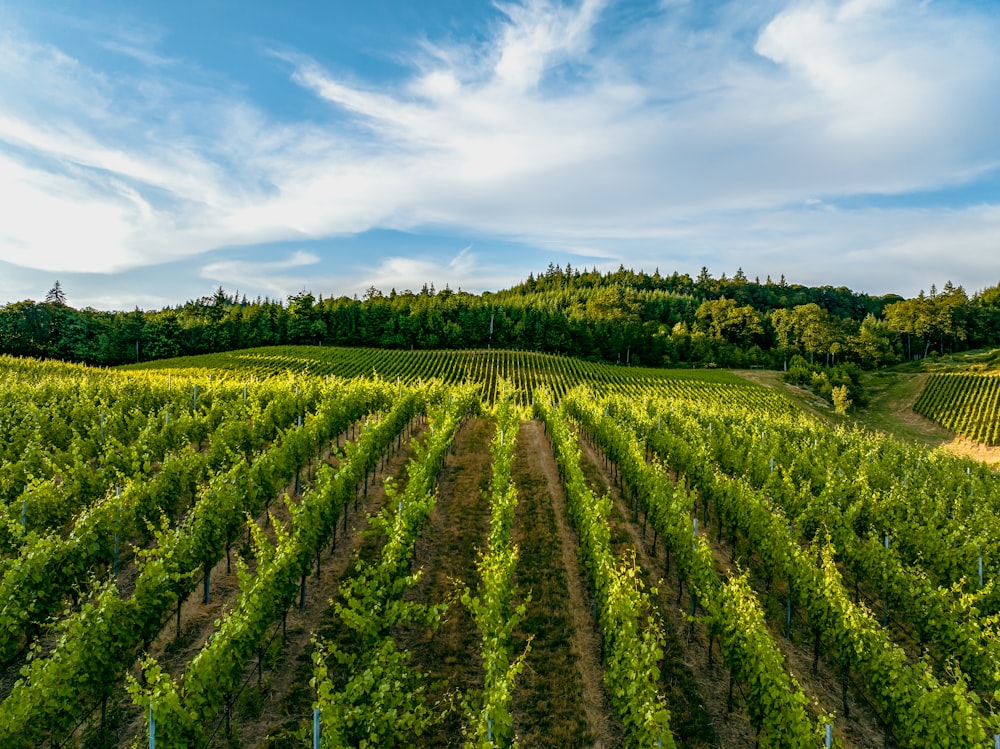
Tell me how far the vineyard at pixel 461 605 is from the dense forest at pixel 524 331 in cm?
6565

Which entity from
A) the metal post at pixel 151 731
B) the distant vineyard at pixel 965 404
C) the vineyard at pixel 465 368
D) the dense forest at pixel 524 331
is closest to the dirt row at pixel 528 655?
the metal post at pixel 151 731

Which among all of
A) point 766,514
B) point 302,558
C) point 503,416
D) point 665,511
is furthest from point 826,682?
point 503,416

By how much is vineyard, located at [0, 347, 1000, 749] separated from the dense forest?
2585 inches

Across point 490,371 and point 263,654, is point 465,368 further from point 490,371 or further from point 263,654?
point 263,654

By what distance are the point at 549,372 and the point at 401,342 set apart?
2890 cm

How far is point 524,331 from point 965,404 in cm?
5860

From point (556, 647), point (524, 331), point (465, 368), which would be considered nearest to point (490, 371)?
point (465, 368)

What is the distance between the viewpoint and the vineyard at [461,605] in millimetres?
7254

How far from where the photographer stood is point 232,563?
515 inches

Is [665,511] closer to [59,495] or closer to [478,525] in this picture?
[478,525]

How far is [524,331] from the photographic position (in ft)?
285

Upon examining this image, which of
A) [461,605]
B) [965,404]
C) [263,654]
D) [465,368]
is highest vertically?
[465,368]

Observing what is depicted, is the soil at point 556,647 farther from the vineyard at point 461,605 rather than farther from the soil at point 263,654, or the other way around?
the soil at point 263,654

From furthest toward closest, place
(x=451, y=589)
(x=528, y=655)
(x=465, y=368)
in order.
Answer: (x=465, y=368) → (x=451, y=589) → (x=528, y=655)
